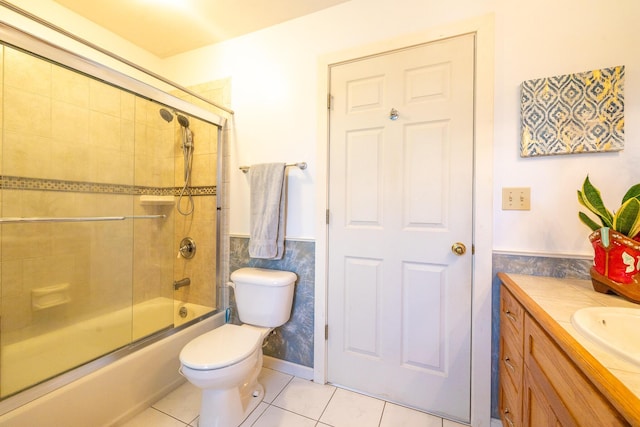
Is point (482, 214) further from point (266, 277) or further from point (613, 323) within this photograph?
point (266, 277)

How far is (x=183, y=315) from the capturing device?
1.78 meters

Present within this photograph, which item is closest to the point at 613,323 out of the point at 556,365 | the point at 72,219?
the point at 556,365

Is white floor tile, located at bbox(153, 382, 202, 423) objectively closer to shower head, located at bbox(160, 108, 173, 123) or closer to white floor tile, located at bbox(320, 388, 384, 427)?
white floor tile, located at bbox(320, 388, 384, 427)

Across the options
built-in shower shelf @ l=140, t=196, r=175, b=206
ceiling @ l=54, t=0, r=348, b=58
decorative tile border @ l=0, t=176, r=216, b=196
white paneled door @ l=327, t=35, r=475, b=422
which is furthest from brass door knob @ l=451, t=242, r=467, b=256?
built-in shower shelf @ l=140, t=196, r=175, b=206

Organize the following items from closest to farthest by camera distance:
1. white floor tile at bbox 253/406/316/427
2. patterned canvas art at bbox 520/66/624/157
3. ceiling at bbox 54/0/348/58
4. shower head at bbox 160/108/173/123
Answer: patterned canvas art at bbox 520/66/624/157 → white floor tile at bbox 253/406/316/427 → ceiling at bbox 54/0/348/58 → shower head at bbox 160/108/173/123

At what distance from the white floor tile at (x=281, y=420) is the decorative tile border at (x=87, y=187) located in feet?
4.82

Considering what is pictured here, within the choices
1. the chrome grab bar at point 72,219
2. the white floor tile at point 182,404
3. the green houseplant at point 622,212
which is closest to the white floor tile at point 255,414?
the white floor tile at point 182,404

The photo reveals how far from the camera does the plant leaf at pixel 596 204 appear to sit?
944 millimetres

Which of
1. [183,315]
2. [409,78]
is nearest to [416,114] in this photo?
[409,78]

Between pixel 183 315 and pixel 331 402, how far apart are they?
1.17m

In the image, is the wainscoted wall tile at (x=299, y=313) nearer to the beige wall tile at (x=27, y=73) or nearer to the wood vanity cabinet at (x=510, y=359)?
the wood vanity cabinet at (x=510, y=359)

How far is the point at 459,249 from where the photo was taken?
4.17ft

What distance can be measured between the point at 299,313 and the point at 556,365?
127cm

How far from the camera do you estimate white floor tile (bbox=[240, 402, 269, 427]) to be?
1.26 m
